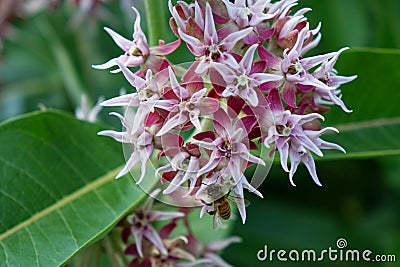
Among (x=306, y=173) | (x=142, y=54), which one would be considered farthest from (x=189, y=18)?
(x=306, y=173)

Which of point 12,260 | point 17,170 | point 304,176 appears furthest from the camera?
point 304,176

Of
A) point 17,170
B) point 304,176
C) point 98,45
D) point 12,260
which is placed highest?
point 98,45

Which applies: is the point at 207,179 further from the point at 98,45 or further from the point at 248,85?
the point at 98,45

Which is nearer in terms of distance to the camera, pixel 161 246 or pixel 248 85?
pixel 248 85

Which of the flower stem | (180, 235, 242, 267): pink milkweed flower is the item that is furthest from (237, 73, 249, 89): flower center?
(180, 235, 242, 267): pink milkweed flower

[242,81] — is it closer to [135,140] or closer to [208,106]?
[208,106]

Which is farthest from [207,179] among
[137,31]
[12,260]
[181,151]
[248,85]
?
[12,260]
